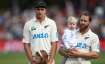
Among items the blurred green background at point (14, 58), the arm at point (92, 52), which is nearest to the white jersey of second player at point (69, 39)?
the arm at point (92, 52)

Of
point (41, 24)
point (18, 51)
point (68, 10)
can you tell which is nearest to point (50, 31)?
point (41, 24)

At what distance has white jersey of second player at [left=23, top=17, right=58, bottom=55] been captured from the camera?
9523 mm

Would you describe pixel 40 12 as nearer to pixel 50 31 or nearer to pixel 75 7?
pixel 50 31

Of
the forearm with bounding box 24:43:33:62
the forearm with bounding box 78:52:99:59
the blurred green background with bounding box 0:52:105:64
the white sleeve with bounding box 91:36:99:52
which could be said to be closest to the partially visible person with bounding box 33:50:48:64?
the forearm with bounding box 24:43:33:62

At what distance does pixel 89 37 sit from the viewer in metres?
9.12

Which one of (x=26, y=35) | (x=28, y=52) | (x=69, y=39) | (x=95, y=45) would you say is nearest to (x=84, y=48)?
(x=95, y=45)

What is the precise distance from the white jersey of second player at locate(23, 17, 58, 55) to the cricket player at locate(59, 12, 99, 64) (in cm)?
44

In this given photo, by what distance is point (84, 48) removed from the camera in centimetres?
913

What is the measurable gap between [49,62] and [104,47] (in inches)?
559

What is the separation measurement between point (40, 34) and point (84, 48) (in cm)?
91

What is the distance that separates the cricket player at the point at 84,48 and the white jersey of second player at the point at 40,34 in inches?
17.4

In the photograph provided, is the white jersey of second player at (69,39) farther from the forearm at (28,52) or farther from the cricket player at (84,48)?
the forearm at (28,52)

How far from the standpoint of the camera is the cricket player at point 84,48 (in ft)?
29.6

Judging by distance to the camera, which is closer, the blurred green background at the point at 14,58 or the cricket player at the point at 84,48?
the cricket player at the point at 84,48
